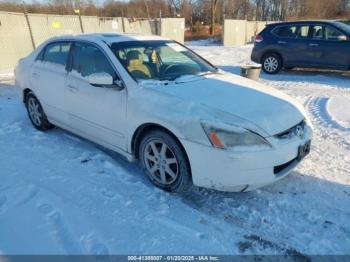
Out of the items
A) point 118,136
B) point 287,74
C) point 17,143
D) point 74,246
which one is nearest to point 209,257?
point 74,246

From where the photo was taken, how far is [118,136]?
3.68 metres

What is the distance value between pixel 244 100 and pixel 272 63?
7.94 metres

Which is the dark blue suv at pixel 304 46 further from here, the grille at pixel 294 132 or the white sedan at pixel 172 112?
the grille at pixel 294 132

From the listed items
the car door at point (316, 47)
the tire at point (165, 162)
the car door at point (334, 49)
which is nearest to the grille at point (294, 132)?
the tire at point (165, 162)

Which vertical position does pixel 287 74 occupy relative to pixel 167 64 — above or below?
below

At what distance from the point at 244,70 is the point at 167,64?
3973 millimetres

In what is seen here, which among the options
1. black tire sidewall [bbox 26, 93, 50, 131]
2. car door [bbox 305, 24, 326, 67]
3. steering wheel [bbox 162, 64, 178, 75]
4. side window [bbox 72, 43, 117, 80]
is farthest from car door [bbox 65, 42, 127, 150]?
car door [bbox 305, 24, 326, 67]

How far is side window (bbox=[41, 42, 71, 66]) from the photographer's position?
14.7ft

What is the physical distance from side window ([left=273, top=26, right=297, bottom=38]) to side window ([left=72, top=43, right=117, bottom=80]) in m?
8.04

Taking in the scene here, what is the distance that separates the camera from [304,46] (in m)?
9.91

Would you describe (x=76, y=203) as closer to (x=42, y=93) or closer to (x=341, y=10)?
(x=42, y=93)

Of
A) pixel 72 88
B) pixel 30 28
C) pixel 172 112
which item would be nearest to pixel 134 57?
pixel 72 88

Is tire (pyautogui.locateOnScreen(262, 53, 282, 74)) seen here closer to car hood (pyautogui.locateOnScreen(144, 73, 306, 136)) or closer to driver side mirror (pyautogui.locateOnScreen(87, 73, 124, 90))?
car hood (pyautogui.locateOnScreen(144, 73, 306, 136))

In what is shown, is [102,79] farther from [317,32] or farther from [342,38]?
[317,32]
